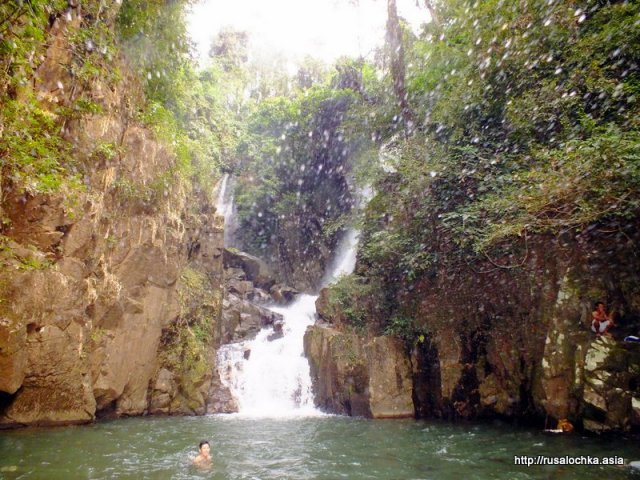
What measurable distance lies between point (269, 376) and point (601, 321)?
33.7 ft

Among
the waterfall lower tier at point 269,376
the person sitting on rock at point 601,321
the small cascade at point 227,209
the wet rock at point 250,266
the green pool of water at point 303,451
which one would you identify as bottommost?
the green pool of water at point 303,451

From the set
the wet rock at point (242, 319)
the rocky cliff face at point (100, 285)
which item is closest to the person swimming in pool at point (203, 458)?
the rocky cliff face at point (100, 285)

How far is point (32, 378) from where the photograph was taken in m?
9.10

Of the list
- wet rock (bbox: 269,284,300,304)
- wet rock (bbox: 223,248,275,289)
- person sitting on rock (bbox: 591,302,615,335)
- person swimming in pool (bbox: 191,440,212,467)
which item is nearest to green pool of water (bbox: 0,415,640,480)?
person swimming in pool (bbox: 191,440,212,467)

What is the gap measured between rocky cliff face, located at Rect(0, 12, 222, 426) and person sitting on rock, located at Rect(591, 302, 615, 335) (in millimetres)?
9693

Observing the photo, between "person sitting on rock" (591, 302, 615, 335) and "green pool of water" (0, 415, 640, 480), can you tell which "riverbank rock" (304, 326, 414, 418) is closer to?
"green pool of water" (0, 415, 640, 480)

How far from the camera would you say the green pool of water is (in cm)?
649

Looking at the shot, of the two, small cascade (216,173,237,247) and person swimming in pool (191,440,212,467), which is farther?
small cascade (216,173,237,247)

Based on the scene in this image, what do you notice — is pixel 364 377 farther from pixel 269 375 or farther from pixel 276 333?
pixel 276 333

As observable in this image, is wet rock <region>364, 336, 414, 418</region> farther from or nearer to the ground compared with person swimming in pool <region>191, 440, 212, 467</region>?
farther from the ground

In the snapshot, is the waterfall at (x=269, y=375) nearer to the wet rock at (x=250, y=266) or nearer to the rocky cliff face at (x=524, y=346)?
the rocky cliff face at (x=524, y=346)

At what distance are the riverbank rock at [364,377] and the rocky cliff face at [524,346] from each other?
38 mm

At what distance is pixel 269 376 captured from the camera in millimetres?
15055

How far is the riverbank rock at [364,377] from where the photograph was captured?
12129 mm
